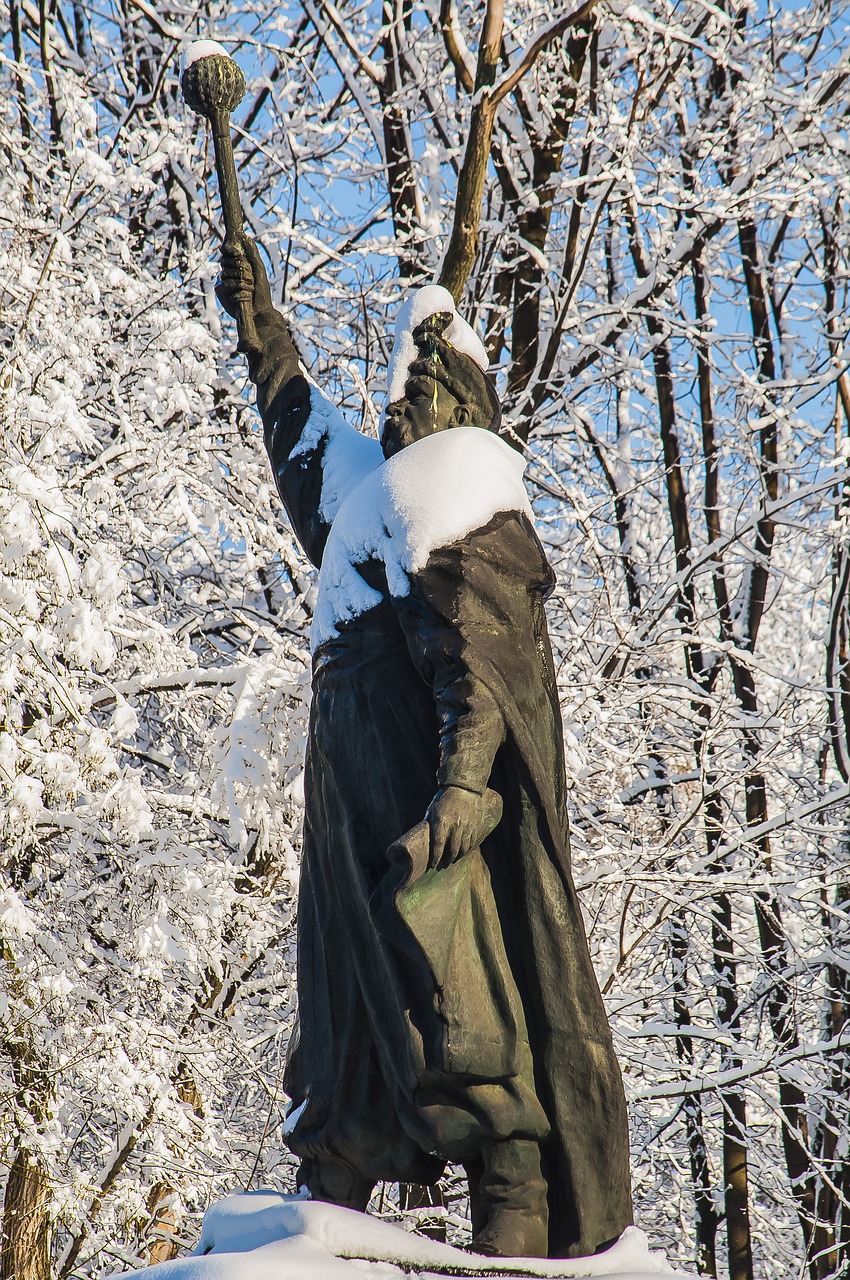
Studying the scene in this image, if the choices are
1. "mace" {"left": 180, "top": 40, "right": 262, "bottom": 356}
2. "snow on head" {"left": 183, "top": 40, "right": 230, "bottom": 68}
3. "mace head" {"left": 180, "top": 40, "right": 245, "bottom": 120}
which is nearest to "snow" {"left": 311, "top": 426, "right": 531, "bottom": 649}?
"mace" {"left": 180, "top": 40, "right": 262, "bottom": 356}

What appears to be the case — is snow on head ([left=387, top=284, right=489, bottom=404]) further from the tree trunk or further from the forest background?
the tree trunk

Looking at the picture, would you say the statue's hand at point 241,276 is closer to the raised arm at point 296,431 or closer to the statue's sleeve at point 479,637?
the raised arm at point 296,431

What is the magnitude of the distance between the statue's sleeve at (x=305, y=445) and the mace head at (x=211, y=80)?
1.76 feet

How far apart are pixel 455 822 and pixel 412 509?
2.20ft

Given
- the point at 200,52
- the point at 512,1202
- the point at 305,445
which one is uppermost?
the point at 200,52

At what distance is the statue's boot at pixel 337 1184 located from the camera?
8.81ft

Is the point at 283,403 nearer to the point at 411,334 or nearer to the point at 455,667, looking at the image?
the point at 411,334

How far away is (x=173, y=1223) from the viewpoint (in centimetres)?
770

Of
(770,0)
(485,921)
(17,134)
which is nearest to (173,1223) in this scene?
(485,921)

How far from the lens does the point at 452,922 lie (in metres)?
2.61

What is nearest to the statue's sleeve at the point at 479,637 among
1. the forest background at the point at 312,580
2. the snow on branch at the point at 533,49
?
the forest background at the point at 312,580

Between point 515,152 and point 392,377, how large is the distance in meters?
8.33

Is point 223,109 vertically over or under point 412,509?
over

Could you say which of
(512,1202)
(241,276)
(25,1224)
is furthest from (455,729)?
(25,1224)
